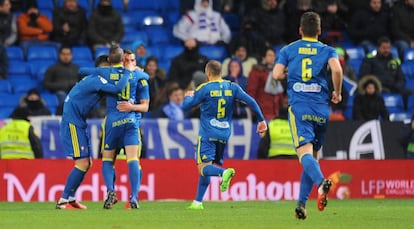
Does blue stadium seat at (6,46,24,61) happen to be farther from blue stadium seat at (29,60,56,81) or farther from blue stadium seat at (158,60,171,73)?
blue stadium seat at (158,60,171,73)

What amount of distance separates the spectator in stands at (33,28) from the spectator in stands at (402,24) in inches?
269

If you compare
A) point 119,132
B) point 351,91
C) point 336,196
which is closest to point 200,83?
point 119,132

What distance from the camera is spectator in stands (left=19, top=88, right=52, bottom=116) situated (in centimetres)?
2189

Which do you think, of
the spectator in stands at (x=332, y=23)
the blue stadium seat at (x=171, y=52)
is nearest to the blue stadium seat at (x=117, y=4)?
the blue stadium seat at (x=171, y=52)

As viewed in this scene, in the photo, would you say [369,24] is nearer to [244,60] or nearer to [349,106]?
[349,106]

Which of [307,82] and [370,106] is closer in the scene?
[307,82]

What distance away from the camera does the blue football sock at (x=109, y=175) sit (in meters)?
16.5

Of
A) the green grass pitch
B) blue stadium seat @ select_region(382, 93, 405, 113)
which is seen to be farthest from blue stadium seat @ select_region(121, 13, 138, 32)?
the green grass pitch

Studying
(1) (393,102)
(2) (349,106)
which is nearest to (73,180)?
(2) (349,106)

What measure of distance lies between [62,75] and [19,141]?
2.80 m

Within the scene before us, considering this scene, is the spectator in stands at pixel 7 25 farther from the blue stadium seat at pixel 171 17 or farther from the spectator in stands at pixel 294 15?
the spectator in stands at pixel 294 15

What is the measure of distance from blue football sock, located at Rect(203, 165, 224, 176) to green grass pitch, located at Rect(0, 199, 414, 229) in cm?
47

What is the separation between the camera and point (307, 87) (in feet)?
44.9

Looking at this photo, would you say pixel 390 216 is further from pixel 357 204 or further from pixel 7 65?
pixel 7 65
